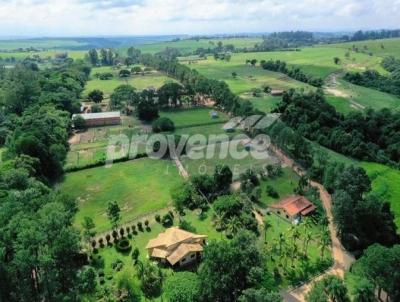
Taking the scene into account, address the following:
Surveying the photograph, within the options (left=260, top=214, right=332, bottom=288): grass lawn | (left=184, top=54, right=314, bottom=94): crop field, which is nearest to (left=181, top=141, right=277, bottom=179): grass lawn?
(left=260, top=214, right=332, bottom=288): grass lawn

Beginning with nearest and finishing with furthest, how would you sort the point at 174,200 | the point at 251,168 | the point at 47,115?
the point at 174,200 → the point at 251,168 → the point at 47,115

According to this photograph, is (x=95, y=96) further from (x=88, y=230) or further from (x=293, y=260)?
(x=293, y=260)

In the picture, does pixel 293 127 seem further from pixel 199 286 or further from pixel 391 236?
pixel 199 286

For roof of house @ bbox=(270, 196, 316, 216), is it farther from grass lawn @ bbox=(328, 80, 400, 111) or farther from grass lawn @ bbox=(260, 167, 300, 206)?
grass lawn @ bbox=(328, 80, 400, 111)

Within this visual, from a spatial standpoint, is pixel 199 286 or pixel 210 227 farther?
pixel 210 227

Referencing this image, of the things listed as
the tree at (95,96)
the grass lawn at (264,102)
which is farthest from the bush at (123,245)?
the tree at (95,96)

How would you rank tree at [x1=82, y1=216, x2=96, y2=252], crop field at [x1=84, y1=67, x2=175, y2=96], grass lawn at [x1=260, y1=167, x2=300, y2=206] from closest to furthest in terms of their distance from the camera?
tree at [x1=82, y1=216, x2=96, y2=252] → grass lawn at [x1=260, y1=167, x2=300, y2=206] → crop field at [x1=84, y1=67, x2=175, y2=96]

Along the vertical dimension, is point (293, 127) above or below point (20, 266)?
below

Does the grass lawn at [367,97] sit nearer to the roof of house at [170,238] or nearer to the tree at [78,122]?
the tree at [78,122]

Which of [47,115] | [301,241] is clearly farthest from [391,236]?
[47,115]
